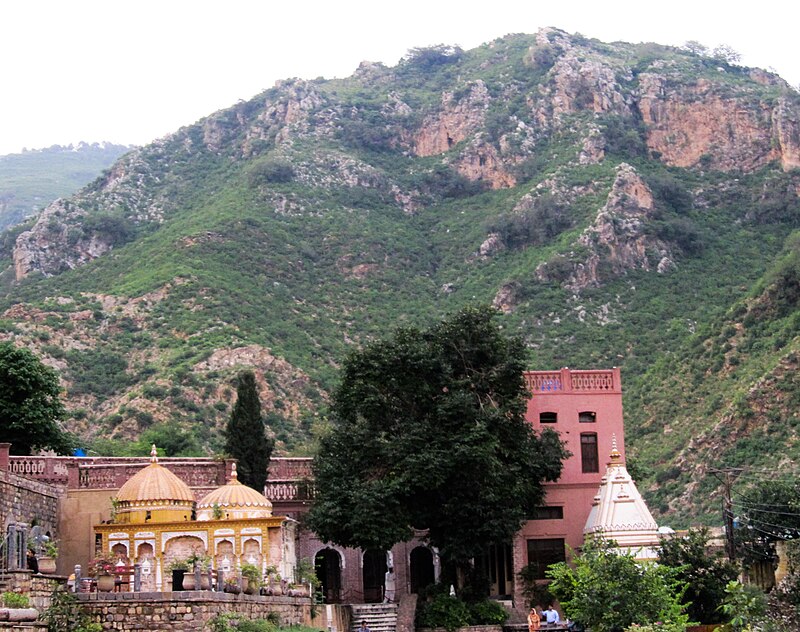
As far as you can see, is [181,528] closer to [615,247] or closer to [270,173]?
[615,247]

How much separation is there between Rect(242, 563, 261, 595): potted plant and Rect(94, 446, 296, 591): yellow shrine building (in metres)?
1.63

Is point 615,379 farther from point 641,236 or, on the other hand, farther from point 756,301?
point 641,236

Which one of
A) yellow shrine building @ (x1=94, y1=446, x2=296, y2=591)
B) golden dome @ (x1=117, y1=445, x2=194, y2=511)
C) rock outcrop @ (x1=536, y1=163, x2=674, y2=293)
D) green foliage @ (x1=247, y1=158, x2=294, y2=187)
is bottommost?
yellow shrine building @ (x1=94, y1=446, x2=296, y2=591)

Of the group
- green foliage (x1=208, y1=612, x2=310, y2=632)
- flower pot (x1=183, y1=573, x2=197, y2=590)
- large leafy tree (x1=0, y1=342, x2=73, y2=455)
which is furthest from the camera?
large leafy tree (x1=0, y1=342, x2=73, y2=455)

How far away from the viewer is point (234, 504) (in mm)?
39531

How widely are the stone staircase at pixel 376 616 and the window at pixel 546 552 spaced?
5.39 m

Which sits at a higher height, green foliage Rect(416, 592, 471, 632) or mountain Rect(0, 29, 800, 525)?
mountain Rect(0, 29, 800, 525)

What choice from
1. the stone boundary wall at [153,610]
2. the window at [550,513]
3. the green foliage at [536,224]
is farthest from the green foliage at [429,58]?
the stone boundary wall at [153,610]

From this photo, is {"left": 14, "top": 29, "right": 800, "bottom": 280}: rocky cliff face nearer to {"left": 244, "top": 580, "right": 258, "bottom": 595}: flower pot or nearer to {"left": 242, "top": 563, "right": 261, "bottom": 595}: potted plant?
{"left": 242, "top": 563, "right": 261, "bottom": 595}: potted plant

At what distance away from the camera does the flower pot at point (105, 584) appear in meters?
29.7

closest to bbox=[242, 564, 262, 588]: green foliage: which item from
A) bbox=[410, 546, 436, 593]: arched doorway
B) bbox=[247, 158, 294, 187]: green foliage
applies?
bbox=[410, 546, 436, 593]: arched doorway

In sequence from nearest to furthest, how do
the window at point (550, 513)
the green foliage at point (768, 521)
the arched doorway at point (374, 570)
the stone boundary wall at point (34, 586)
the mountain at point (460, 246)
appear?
1. the stone boundary wall at point (34, 586)
2. the window at point (550, 513)
3. the arched doorway at point (374, 570)
4. the green foliage at point (768, 521)
5. the mountain at point (460, 246)

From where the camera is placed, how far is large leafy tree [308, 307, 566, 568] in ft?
144

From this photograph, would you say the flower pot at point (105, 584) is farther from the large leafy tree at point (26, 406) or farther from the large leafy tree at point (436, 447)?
the large leafy tree at point (26, 406)
